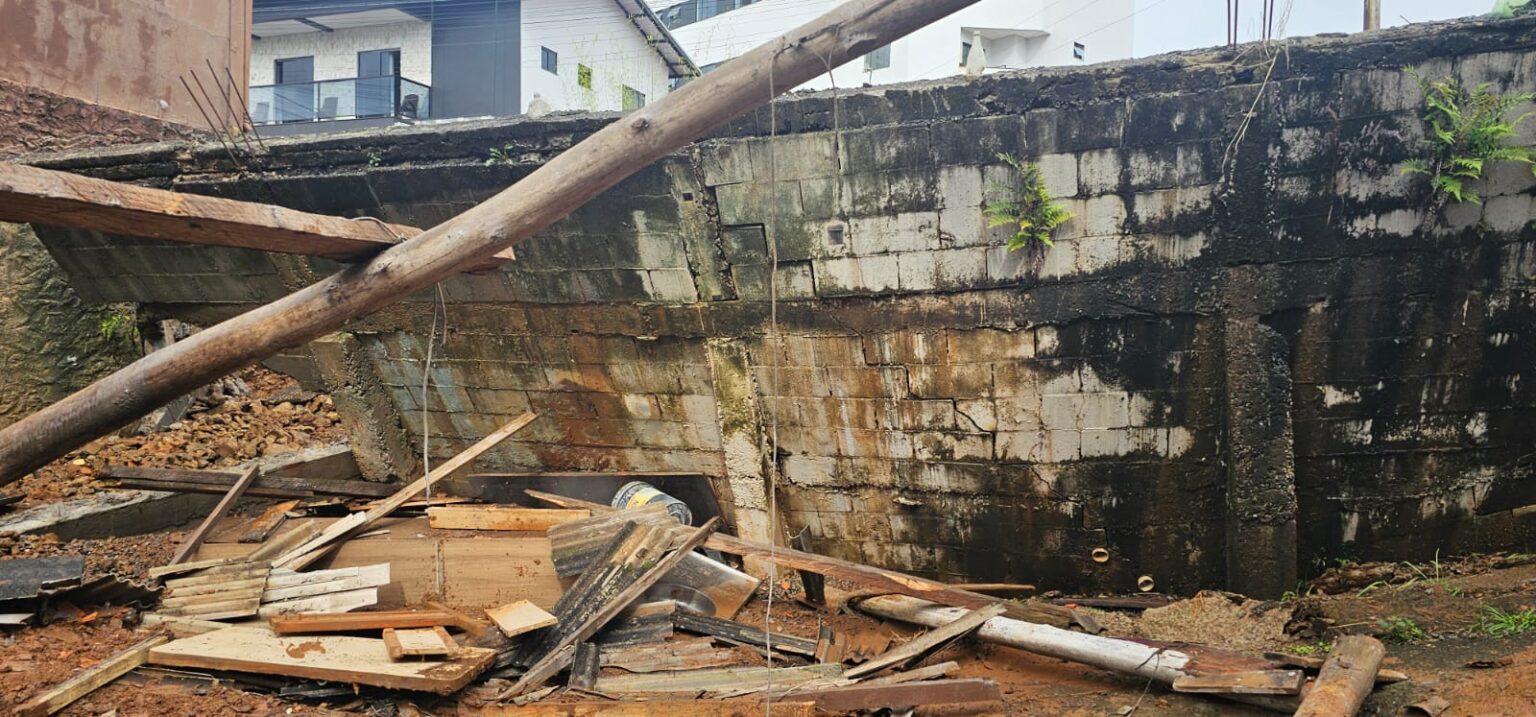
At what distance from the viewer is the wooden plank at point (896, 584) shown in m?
5.50

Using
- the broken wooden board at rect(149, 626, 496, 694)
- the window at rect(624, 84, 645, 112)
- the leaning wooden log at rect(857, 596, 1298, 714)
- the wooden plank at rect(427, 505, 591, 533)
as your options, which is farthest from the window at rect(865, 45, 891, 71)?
the broken wooden board at rect(149, 626, 496, 694)

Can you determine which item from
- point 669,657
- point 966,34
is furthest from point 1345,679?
point 966,34

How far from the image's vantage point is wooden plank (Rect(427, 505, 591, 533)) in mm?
6434

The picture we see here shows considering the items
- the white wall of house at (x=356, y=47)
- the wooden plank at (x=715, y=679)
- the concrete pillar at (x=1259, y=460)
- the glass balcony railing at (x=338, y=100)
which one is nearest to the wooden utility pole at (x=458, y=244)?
the wooden plank at (x=715, y=679)

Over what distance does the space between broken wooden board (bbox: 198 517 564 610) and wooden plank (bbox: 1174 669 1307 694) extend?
4.02 metres

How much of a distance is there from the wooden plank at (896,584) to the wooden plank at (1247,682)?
1043 millimetres

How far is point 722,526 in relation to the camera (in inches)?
286

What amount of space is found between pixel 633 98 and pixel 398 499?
13649mm

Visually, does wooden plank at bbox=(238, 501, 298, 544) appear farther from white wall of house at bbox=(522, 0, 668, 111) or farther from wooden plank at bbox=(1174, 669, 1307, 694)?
white wall of house at bbox=(522, 0, 668, 111)

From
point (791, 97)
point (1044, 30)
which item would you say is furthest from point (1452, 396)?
point (1044, 30)

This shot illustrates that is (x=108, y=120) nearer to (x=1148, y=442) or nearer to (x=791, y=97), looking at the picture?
(x=791, y=97)

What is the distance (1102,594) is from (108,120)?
33.9ft

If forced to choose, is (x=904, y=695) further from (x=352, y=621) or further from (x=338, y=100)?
Answer: (x=338, y=100)

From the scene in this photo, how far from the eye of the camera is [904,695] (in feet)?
14.4
